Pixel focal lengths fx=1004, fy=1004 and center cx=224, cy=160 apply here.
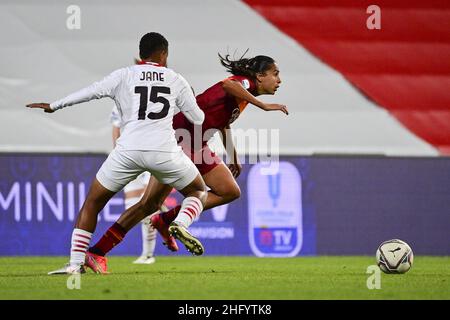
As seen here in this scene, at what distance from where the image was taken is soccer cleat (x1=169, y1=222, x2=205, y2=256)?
7.13 m

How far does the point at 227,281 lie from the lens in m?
7.30

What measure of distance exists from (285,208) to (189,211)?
169 inches

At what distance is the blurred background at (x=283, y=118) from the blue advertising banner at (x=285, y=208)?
14 mm

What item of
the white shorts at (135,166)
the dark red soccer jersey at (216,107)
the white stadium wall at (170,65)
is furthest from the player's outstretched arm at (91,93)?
the white stadium wall at (170,65)

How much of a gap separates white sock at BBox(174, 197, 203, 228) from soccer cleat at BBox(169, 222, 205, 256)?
0.11 meters

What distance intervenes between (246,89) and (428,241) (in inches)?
171

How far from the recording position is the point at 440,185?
1188 centimetres

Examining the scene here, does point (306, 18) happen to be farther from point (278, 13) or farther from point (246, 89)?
point (246, 89)

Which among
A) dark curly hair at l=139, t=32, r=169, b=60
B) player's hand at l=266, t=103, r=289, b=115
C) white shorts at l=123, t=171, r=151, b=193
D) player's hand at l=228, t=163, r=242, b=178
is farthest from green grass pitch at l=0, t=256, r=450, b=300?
dark curly hair at l=139, t=32, r=169, b=60

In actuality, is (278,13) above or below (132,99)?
above

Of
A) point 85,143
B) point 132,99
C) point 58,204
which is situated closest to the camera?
point 132,99

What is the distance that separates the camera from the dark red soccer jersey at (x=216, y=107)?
848cm

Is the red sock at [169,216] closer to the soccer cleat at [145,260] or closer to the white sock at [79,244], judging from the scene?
the white sock at [79,244]

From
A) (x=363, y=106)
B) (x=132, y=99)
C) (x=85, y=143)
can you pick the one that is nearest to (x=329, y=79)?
(x=363, y=106)
